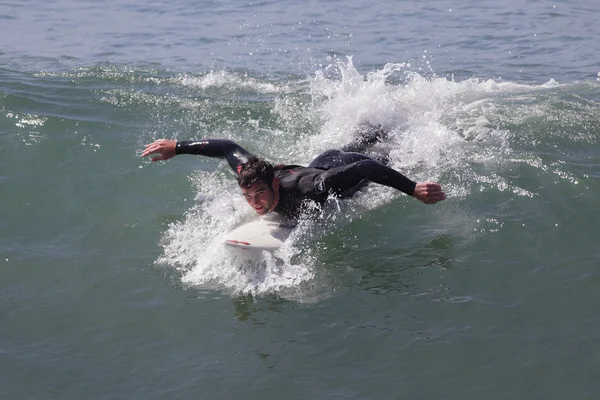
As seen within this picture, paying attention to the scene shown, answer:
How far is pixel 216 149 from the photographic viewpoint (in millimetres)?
7363

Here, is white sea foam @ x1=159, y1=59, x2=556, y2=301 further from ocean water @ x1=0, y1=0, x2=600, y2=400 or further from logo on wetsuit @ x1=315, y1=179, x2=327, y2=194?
logo on wetsuit @ x1=315, y1=179, x2=327, y2=194

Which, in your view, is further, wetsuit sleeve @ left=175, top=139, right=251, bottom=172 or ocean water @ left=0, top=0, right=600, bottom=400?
wetsuit sleeve @ left=175, top=139, right=251, bottom=172

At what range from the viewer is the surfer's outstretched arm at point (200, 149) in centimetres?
719

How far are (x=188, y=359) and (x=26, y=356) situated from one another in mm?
1170

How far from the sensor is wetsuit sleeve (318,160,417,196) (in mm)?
6641

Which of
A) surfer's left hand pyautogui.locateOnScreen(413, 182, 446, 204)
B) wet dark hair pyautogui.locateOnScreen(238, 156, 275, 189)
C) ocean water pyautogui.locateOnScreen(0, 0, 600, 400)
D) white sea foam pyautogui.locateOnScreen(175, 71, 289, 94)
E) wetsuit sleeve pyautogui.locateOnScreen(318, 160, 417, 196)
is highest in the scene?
wet dark hair pyautogui.locateOnScreen(238, 156, 275, 189)

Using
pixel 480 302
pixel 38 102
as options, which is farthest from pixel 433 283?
pixel 38 102

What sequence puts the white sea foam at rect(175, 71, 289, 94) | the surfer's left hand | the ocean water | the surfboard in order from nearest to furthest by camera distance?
the ocean water → the surfboard → the surfer's left hand → the white sea foam at rect(175, 71, 289, 94)

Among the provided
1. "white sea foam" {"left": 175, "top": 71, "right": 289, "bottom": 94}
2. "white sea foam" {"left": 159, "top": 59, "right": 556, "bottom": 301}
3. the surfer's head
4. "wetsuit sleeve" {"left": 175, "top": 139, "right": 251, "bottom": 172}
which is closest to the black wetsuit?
"wetsuit sleeve" {"left": 175, "top": 139, "right": 251, "bottom": 172}

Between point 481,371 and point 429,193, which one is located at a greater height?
point 429,193

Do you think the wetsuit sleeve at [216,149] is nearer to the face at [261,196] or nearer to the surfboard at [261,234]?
the face at [261,196]

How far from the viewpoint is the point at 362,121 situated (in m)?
9.20

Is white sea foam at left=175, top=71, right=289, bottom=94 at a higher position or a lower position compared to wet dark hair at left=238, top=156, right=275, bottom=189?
lower

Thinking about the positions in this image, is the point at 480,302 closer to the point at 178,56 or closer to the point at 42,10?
the point at 178,56
